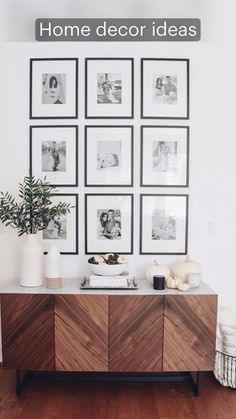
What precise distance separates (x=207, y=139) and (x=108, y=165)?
2.41 ft

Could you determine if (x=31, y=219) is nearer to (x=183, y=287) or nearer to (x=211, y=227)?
(x=183, y=287)

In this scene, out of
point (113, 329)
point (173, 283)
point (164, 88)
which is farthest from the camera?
point (164, 88)

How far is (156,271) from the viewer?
8.23 feet

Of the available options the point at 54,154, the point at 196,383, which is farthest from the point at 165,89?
the point at 196,383

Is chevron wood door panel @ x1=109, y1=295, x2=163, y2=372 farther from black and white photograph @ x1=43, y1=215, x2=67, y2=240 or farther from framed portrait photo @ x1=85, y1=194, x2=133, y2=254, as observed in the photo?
black and white photograph @ x1=43, y1=215, x2=67, y2=240

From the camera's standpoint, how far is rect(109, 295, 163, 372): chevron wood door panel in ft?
7.52

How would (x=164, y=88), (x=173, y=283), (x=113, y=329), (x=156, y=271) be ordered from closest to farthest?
(x=113, y=329)
(x=173, y=283)
(x=156, y=271)
(x=164, y=88)

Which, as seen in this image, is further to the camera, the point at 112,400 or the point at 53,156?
the point at 53,156

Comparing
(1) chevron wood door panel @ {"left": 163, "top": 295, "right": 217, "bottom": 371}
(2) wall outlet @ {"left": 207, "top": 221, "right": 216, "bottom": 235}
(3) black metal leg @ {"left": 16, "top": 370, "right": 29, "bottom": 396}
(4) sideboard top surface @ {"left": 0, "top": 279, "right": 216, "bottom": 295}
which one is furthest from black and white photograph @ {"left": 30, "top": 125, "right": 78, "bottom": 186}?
(3) black metal leg @ {"left": 16, "top": 370, "right": 29, "bottom": 396}

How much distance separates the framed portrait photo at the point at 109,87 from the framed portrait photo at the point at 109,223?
60cm

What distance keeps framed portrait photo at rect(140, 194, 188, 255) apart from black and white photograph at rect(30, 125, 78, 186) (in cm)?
56

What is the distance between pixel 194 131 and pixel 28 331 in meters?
1.74

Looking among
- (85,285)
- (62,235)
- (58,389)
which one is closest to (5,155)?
(62,235)

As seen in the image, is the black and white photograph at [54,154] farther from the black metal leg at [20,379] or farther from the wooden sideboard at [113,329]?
the black metal leg at [20,379]
